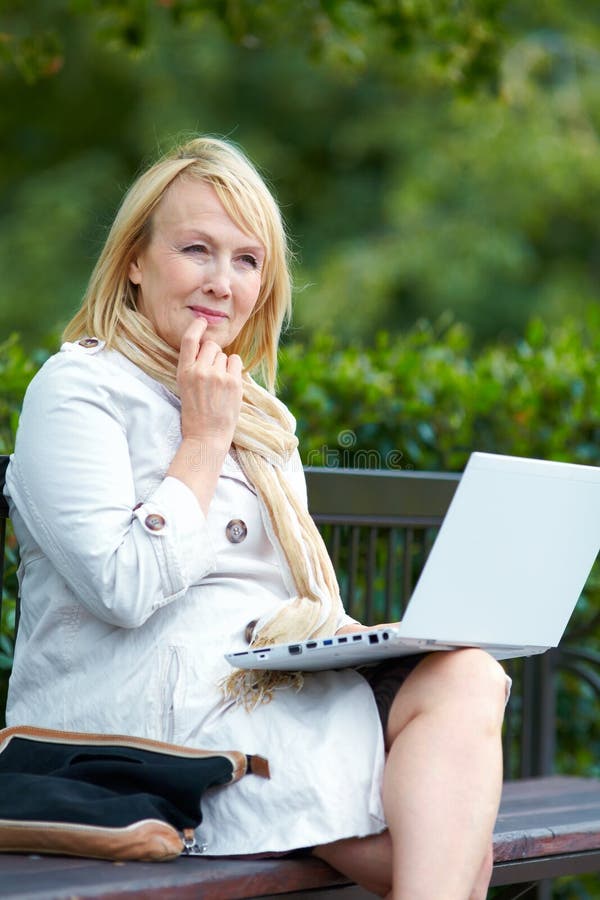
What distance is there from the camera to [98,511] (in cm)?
220

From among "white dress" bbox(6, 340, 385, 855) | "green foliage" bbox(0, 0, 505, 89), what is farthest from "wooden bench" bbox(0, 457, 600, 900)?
"green foliage" bbox(0, 0, 505, 89)

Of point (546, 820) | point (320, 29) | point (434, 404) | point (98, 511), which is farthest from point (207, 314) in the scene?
point (320, 29)

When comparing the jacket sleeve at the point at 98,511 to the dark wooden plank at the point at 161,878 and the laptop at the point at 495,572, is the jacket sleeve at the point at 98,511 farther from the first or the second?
the dark wooden plank at the point at 161,878

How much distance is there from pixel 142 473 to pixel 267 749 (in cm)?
53

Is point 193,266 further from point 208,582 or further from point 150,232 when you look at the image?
point 208,582

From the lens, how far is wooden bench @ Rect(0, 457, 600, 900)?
2037mm

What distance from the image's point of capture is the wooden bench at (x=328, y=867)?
2.04 meters

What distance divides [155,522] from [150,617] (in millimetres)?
205

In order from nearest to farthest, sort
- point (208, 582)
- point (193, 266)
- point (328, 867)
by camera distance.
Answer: point (328, 867) → point (208, 582) → point (193, 266)

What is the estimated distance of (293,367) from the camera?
382cm

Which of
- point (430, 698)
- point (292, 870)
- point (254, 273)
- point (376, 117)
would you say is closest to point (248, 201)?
point (254, 273)

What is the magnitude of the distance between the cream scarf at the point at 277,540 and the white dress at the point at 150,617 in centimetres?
3

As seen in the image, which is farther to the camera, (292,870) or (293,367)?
(293,367)

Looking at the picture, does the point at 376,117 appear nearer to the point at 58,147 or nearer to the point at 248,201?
the point at 58,147
